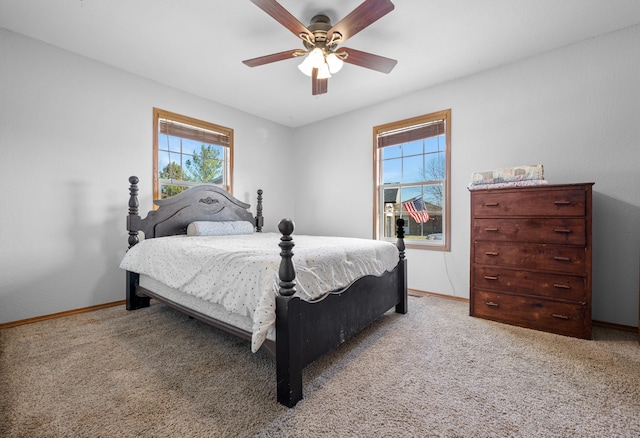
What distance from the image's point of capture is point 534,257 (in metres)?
2.45

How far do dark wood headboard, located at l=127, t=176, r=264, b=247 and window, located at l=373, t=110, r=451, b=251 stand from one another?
2.03 metres

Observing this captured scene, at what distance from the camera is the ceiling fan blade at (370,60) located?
227 centimetres

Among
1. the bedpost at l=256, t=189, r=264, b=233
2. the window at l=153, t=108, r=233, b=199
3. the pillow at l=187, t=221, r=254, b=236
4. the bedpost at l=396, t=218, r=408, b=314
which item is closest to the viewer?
the bedpost at l=396, t=218, r=408, b=314

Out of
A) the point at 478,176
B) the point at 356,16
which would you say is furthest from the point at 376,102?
the point at 356,16

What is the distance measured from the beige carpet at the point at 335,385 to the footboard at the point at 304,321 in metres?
0.15

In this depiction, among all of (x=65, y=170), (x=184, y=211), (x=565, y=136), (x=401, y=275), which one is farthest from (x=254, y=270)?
(x=565, y=136)

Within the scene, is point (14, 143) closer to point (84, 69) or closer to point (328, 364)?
point (84, 69)

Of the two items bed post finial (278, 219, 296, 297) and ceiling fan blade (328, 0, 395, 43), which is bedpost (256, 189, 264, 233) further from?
bed post finial (278, 219, 296, 297)

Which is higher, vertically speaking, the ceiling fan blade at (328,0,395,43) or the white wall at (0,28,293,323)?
the ceiling fan blade at (328,0,395,43)

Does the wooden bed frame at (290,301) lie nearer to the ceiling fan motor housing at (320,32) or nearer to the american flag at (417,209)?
the american flag at (417,209)

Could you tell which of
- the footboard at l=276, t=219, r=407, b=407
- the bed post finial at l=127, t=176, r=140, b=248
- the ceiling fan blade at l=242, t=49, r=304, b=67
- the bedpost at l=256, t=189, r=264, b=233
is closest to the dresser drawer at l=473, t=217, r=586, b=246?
the footboard at l=276, t=219, r=407, b=407

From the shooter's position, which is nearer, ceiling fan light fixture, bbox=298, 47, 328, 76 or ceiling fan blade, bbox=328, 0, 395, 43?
ceiling fan blade, bbox=328, 0, 395, 43

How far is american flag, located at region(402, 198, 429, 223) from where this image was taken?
3.73 m

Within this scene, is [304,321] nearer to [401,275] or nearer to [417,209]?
[401,275]
